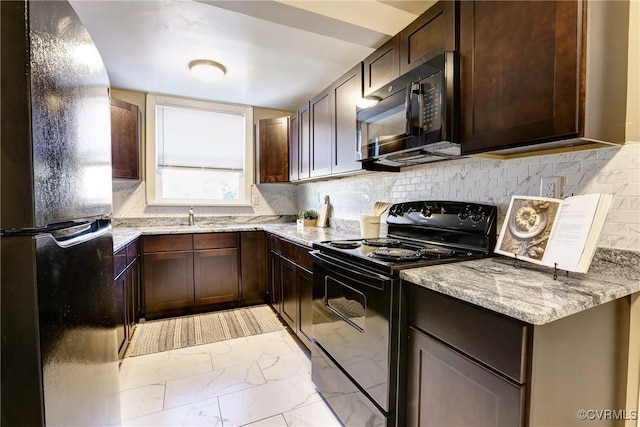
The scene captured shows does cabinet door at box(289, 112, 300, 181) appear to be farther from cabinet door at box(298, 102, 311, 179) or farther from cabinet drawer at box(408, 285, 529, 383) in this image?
cabinet drawer at box(408, 285, 529, 383)

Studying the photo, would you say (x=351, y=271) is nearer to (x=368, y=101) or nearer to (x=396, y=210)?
(x=396, y=210)

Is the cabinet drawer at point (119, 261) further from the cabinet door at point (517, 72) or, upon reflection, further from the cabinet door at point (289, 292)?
the cabinet door at point (517, 72)

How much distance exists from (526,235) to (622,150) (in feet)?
1.45

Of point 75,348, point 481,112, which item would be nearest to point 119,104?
point 75,348

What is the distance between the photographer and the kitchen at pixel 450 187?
1.09 metres

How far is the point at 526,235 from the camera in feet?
3.92

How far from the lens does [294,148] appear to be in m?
3.36

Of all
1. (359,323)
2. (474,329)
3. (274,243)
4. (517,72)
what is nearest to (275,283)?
(274,243)

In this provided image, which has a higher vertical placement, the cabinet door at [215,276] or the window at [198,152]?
the window at [198,152]

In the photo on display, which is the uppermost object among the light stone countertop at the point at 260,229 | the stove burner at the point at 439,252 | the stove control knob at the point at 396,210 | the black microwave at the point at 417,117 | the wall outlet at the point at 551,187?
the black microwave at the point at 417,117

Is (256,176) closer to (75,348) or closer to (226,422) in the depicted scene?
(226,422)

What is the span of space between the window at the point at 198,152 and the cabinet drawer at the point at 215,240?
690 millimetres

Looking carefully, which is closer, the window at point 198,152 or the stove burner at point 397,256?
the stove burner at point 397,256

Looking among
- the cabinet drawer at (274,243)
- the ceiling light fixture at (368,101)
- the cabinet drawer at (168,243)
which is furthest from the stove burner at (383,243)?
the cabinet drawer at (168,243)
